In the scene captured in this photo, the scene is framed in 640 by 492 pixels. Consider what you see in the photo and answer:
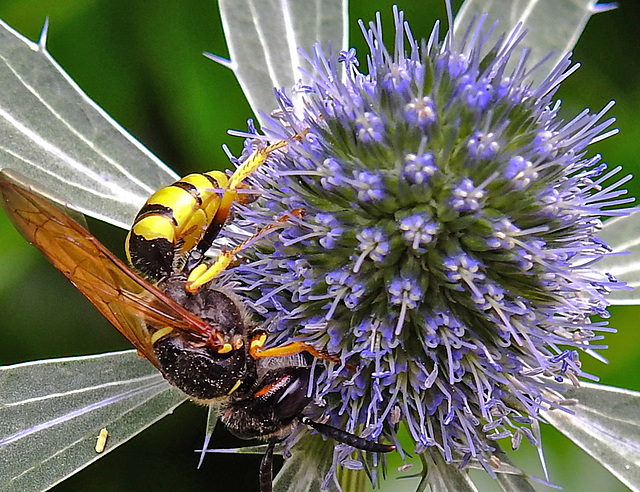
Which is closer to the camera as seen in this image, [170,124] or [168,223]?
[168,223]

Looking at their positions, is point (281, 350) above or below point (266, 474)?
above

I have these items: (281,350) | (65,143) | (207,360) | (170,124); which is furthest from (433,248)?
(170,124)

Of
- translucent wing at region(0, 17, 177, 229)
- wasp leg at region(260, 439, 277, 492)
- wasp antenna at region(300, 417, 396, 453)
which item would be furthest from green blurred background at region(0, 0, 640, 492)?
wasp antenna at region(300, 417, 396, 453)

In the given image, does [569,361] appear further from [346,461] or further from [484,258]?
[346,461]

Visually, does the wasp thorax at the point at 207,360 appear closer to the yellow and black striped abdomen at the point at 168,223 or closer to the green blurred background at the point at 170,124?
the yellow and black striped abdomen at the point at 168,223

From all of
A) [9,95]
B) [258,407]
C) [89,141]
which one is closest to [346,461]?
[258,407]

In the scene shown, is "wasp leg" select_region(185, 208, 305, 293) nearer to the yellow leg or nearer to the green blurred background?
the yellow leg

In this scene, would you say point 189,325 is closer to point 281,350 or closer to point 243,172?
point 281,350
